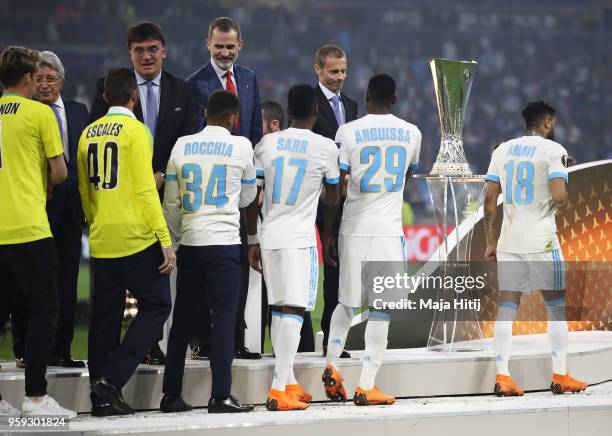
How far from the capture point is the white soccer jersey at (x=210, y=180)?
5422mm

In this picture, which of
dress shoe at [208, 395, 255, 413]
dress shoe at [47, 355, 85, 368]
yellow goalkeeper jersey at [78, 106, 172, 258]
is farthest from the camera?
dress shoe at [47, 355, 85, 368]

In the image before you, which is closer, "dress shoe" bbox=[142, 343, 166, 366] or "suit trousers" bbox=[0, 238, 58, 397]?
"suit trousers" bbox=[0, 238, 58, 397]

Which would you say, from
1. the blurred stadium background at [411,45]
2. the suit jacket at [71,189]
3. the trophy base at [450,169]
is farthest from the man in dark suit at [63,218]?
the blurred stadium background at [411,45]

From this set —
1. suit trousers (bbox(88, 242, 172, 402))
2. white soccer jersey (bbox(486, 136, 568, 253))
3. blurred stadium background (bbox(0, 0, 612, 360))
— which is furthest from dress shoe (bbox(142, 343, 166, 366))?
blurred stadium background (bbox(0, 0, 612, 360))

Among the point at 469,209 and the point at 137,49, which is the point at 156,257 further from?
the point at 469,209

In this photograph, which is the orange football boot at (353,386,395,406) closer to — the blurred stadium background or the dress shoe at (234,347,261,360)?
the dress shoe at (234,347,261,360)

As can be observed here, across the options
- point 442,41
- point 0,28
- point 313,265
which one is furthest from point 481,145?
point 313,265

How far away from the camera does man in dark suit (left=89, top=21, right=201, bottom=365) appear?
19.0 feet

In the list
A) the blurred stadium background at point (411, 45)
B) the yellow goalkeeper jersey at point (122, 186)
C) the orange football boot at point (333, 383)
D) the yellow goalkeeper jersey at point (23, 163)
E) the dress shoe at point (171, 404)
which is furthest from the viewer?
the blurred stadium background at point (411, 45)

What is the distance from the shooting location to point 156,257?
5.36 m

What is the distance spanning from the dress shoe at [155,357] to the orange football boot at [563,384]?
2.32m

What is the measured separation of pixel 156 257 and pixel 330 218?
102 cm

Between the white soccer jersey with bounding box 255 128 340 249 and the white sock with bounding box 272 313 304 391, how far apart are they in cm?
40

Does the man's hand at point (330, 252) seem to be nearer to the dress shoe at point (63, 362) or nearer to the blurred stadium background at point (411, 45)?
the dress shoe at point (63, 362)
